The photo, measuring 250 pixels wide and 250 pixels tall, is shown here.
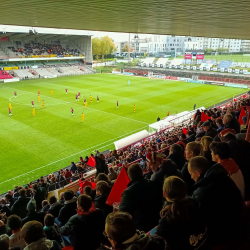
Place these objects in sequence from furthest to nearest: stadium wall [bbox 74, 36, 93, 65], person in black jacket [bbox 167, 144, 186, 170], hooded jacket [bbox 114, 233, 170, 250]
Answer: stadium wall [bbox 74, 36, 93, 65] < person in black jacket [bbox 167, 144, 186, 170] < hooded jacket [bbox 114, 233, 170, 250]

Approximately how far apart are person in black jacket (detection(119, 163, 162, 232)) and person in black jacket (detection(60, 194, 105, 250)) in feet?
1.32

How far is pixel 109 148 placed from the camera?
1845 cm

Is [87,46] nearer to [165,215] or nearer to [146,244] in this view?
[165,215]

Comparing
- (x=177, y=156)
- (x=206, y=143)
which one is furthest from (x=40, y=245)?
(x=206, y=143)

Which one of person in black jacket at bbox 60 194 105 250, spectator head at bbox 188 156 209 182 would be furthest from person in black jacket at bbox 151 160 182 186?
person in black jacket at bbox 60 194 105 250

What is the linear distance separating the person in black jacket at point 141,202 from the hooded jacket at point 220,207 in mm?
621

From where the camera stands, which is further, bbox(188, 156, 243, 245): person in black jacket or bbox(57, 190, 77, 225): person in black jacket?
bbox(57, 190, 77, 225): person in black jacket

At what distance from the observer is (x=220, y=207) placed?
263 centimetres

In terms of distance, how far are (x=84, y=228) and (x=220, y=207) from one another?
1.61m

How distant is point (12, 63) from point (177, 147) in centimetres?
6284

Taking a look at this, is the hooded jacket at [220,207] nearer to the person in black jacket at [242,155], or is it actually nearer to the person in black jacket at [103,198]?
the person in black jacket at [242,155]

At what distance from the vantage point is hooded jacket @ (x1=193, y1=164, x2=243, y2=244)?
2.59m

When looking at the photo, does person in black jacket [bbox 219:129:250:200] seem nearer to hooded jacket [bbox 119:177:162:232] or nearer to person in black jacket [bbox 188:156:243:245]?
person in black jacket [bbox 188:156:243:245]

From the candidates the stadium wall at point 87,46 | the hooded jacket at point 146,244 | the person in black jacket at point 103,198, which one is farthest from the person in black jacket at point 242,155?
the stadium wall at point 87,46
